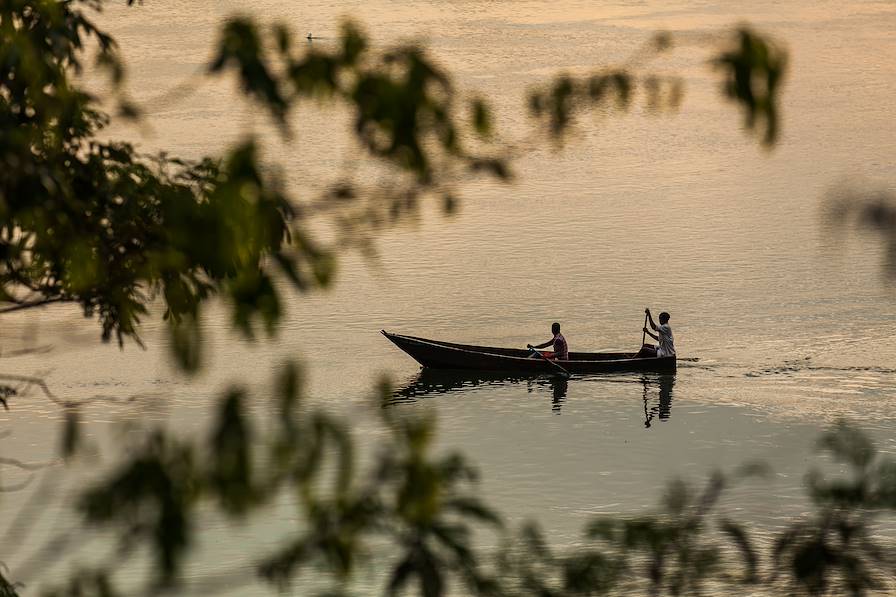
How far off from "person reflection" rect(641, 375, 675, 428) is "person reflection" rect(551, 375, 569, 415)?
4.55ft

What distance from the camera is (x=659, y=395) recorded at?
25.4 metres

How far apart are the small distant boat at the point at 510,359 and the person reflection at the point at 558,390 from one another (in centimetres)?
20

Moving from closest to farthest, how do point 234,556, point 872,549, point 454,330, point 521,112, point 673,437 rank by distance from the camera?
point 872,549, point 234,556, point 673,437, point 454,330, point 521,112

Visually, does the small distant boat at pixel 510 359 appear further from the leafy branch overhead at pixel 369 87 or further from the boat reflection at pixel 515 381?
the leafy branch overhead at pixel 369 87

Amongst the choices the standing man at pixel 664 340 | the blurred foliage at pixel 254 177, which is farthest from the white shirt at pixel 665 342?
the blurred foliage at pixel 254 177

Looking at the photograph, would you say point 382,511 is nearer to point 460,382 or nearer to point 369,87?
point 369,87

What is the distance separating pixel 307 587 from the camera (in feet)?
51.4

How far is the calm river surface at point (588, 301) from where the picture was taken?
2169cm

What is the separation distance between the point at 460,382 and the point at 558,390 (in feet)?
6.07

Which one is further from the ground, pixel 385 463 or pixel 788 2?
pixel 788 2

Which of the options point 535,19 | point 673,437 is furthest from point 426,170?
point 535,19

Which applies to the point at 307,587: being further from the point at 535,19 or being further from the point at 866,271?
the point at 535,19

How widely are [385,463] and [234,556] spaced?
12991 mm

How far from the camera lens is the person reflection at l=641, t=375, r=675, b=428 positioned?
79.7 ft
